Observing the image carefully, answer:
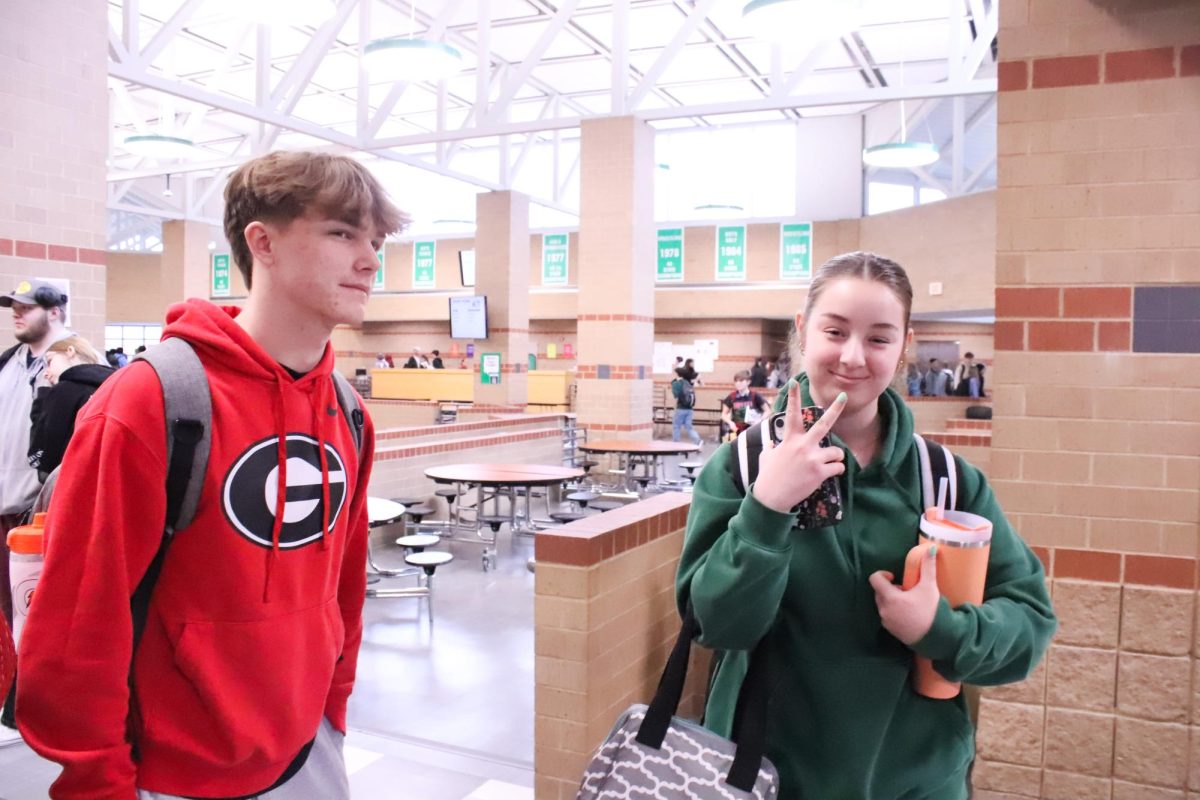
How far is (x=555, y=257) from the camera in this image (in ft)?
73.4

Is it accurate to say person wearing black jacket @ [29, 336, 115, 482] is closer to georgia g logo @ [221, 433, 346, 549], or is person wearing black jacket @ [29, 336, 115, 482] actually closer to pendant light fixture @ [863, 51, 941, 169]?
georgia g logo @ [221, 433, 346, 549]

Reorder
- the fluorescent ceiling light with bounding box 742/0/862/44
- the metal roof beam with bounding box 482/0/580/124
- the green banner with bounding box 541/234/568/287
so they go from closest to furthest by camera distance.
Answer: the fluorescent ceiling light with bounding box 742/0/862/44
the metal roof beam with bounding box 482/0/580/124
the green banner with bounding box 541/234/568/287

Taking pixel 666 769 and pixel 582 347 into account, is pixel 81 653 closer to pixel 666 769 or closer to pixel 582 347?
pixel 666 769

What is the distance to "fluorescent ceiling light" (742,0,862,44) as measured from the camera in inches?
291

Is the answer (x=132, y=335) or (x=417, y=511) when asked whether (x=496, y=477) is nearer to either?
(x=417, y=511)

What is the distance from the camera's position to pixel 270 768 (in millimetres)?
1454

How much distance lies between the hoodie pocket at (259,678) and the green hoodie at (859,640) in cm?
64

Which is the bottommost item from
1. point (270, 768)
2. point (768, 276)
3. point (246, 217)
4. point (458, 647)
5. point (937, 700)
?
point (458, 647)

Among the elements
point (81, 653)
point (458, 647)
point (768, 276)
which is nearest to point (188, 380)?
point (81, 653)

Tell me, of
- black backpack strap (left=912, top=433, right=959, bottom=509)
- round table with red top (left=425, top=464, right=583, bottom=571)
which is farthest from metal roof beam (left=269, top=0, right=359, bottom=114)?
black backpack strap (left=912, top=433, right=959, bottom=509)

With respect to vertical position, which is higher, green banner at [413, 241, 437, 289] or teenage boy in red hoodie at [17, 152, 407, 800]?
green banner at [413, 241, 437, 289]

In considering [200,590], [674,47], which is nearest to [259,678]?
[200,590]

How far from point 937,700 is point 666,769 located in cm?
48

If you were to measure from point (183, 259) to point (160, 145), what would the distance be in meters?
8.18
